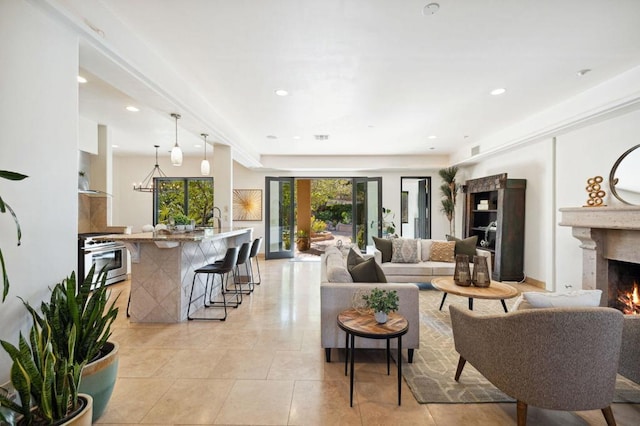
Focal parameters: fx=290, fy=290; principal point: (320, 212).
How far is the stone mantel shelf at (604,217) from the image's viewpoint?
3.05 metres

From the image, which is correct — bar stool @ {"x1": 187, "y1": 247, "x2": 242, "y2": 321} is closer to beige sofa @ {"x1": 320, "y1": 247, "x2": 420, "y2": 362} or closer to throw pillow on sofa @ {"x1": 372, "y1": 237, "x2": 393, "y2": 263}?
beige sofa @ {"x1": 320, "y1": 247, "x2": 420, "y2": 362}

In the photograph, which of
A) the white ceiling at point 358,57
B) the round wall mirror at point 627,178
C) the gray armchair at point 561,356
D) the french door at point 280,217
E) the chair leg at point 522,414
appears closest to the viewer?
the gray armchair at point 561,356

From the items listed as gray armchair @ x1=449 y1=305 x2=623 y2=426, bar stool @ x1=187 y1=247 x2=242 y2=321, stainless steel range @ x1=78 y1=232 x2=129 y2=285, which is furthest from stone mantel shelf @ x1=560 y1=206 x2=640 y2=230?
stainless steel range @ x1=78 y1=232 x2=129 y2=285

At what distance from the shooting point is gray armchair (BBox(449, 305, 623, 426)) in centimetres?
155

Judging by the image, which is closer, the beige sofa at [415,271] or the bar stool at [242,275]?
the bar stool at [242,275]

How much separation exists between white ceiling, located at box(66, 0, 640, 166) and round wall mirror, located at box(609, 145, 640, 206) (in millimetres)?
994

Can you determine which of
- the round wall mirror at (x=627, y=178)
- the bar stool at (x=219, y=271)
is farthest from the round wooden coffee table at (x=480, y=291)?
the bar stool at (x=219, y=271)

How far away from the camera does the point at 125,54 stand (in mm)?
2418

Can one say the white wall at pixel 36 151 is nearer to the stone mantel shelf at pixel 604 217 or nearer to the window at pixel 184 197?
the stone mantel shelf at pixel 604 217

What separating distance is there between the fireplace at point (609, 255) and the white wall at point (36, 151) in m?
5.09

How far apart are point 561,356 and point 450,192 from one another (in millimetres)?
6668

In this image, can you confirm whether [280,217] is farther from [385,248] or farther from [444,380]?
[444,380]

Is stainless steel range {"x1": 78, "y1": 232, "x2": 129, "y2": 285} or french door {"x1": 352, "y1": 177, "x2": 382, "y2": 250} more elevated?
french door {"x1": 352, "y1": 177, "x2": 382, "y2": 250}

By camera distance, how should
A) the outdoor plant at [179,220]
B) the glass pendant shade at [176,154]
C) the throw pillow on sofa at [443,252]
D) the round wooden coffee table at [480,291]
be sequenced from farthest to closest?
the throw pillow on sofa at [443,252] → the outdoor plant at [179,220] → the glass pendant shade at [176,154] → the round wooden coffee table at [480,291]
